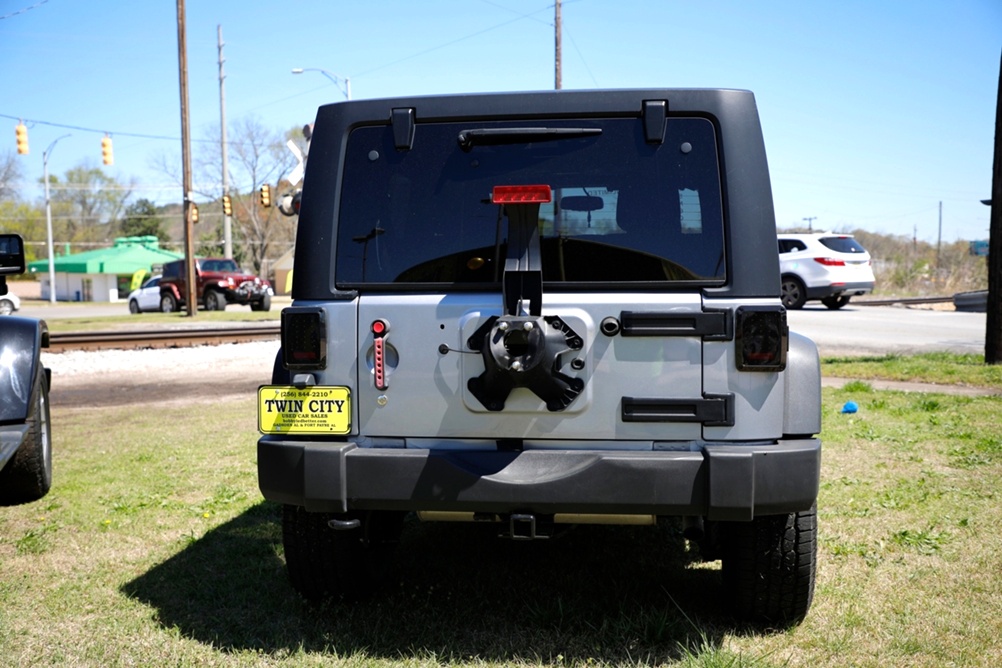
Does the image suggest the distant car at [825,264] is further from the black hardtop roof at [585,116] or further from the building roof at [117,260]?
the building roof at [117,260]

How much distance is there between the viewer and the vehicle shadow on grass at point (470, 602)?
3.82 m

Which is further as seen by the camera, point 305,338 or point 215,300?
point 215,300

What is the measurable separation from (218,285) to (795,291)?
17.6m

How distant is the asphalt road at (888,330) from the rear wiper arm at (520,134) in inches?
457

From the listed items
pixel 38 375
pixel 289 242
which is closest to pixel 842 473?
pixel 38 375

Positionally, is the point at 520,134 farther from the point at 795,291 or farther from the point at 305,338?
the point at 795,291

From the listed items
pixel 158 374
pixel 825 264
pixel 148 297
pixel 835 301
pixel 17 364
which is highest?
pixel 825 264

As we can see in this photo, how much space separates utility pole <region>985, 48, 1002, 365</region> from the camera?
39.6ft

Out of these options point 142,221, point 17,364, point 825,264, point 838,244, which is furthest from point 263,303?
point 142,221

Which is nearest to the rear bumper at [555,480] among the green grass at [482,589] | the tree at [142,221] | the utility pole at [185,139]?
the green grass at [482,589]

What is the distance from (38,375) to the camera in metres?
5.93

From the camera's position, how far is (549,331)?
11.5 ft

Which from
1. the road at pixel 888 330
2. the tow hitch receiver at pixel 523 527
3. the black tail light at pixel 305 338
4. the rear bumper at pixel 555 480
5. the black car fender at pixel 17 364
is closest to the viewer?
the rear bumper at pixel 555 480

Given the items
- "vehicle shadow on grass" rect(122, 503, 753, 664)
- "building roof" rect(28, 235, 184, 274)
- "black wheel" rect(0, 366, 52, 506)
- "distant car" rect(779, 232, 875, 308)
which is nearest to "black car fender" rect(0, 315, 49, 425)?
"black wheel" rect(0, 366, 52, 506)
